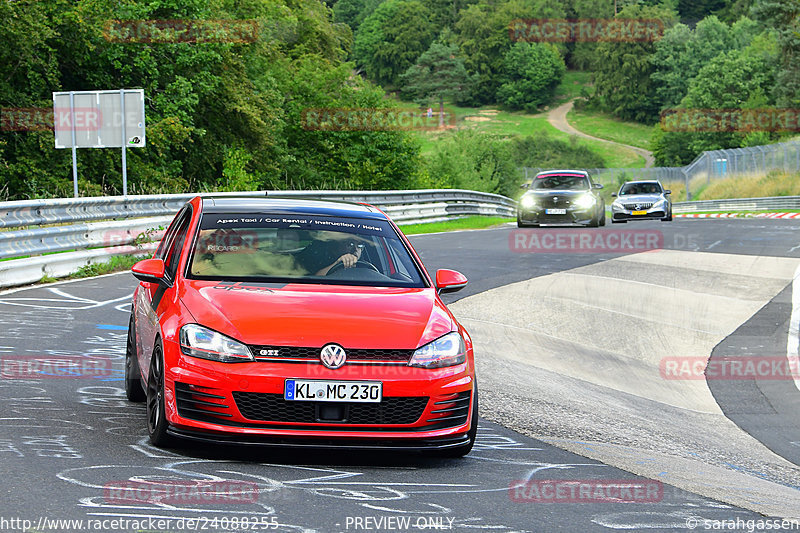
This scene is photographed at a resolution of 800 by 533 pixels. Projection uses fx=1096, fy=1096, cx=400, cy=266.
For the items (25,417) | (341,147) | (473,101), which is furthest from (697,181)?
(473,101)

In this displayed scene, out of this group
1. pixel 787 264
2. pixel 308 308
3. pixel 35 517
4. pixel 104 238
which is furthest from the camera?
pixel 787 264

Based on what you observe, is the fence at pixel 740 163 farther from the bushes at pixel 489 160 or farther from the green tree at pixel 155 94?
the green tree at pixel 155 94

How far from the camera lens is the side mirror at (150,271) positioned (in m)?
6.55

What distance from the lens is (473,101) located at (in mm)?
173375

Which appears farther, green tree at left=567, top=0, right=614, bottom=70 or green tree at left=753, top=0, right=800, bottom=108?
green tree at left=567, top=0, right=614, bottom=70

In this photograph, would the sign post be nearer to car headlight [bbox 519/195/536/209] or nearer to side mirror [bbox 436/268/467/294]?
car headlight [bbox 519/195/536/209]

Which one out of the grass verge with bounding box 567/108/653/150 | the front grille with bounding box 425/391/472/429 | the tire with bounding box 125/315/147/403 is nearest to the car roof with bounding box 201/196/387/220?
the tire with bounding box 125/315/147/403

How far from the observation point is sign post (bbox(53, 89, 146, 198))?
69.3ft

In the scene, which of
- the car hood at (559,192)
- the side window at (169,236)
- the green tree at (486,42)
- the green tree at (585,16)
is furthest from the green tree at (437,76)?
the side window at (169,236)

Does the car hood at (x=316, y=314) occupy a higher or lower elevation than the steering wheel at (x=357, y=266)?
lower

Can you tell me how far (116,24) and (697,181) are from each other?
47.3 meters

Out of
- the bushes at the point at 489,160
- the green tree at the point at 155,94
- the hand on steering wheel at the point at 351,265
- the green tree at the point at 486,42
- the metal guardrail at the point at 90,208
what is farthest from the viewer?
the green tree at the point at 486,42

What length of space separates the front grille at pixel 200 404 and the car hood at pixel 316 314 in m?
0.32

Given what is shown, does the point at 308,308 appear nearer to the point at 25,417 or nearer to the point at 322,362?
the point at 322,362
